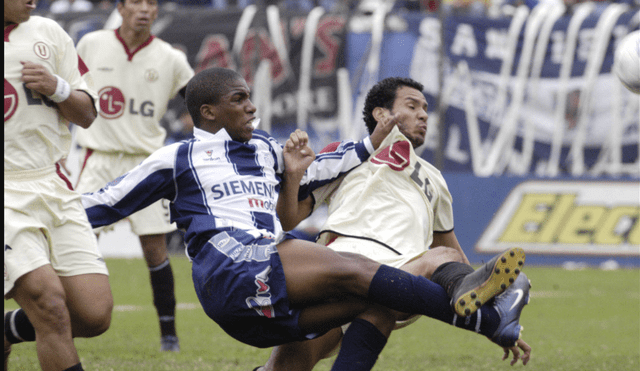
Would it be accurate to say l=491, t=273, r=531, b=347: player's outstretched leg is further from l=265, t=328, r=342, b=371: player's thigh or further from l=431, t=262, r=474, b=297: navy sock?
l=265, t=328, r=342, b=371: player's thigh

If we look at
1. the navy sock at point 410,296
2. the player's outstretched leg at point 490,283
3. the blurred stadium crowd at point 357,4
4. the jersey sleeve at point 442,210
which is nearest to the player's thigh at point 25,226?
the navy sock at point 410,296

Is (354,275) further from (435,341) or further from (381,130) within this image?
(435,341)

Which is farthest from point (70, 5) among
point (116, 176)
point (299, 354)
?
point (299, 354)

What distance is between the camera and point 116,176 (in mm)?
6027

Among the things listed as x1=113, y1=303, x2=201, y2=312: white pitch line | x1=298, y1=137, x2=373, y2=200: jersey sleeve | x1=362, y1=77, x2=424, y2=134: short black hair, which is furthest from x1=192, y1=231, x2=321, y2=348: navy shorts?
x1=113, y1=303, x2=201, y2=312: white pitch line

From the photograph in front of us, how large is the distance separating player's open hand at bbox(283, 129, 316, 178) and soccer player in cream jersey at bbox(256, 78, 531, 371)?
0.13 m

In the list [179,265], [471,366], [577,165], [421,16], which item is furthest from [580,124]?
[471,366]

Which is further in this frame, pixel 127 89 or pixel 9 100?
A: pixel 127 89

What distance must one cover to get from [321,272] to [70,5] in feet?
42.7

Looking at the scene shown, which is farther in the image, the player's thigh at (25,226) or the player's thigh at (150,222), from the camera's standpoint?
the player's thigh at (150,222)

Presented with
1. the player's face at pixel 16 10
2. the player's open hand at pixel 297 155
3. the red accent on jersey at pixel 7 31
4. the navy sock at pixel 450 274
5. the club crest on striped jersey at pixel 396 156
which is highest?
the player's face at pixel 16 10

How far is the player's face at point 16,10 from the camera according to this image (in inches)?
150

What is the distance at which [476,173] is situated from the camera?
12.8 meters

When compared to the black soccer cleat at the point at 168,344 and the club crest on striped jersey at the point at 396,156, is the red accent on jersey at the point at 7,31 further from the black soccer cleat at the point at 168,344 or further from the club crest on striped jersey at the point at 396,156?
the black soccer cleat at the point at 168,344
